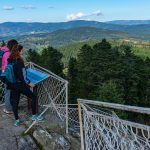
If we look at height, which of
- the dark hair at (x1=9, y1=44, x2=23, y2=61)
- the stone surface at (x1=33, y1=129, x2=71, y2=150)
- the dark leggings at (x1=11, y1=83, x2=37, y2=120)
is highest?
the dark hair at (x1=9, y1=44, x2=23, y2=61)

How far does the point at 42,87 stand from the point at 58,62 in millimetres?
55084

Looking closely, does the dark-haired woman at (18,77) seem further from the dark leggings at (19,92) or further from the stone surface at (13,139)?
the stone surface at (13,139)

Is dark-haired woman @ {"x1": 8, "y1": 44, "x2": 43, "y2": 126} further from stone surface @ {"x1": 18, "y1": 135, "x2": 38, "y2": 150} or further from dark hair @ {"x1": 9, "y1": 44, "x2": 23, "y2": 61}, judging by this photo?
stone surface @ {"x1": 18, "y1": 135, "x2": 38, "y2": 150}

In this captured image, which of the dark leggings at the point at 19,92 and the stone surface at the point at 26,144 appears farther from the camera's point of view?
the dark leggings at the point at 19,92

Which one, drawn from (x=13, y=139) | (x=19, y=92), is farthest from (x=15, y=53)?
(x=13, y=139)

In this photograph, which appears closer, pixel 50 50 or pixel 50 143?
pixel 50 143

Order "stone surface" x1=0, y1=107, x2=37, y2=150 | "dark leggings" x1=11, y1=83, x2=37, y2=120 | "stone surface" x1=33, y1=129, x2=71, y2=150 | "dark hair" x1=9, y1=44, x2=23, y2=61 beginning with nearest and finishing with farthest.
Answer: "stone surface" x1=0, y1=107, x2=37, y2=150
"stone surface" x1=33, y1=129, x2=71, y2=150
"dark hair" x1=9, y1=44, x2=23, y2=61
"dark leggings" x1=11, y1=83, x2=37, y2=120

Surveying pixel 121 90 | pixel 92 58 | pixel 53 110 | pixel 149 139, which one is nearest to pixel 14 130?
pixel 53 110

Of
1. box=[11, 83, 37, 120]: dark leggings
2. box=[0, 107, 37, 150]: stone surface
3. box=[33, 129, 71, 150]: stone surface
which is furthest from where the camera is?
box=[11, 83, 37, 120]: dark leggings

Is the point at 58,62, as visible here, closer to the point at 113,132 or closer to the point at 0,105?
the point at 0,105

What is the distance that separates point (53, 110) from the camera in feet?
36.2

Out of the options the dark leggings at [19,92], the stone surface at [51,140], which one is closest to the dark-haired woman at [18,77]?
the dark leggings at [19,92]

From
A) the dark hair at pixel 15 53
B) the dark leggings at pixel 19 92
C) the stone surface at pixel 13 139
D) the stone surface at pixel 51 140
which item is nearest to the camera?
the stone surface at pixel 13 139

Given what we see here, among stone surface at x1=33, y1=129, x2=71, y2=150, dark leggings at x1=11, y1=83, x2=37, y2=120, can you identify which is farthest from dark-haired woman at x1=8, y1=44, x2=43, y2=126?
stone surface at x1=33, y1=129, x2=71, y2=150
